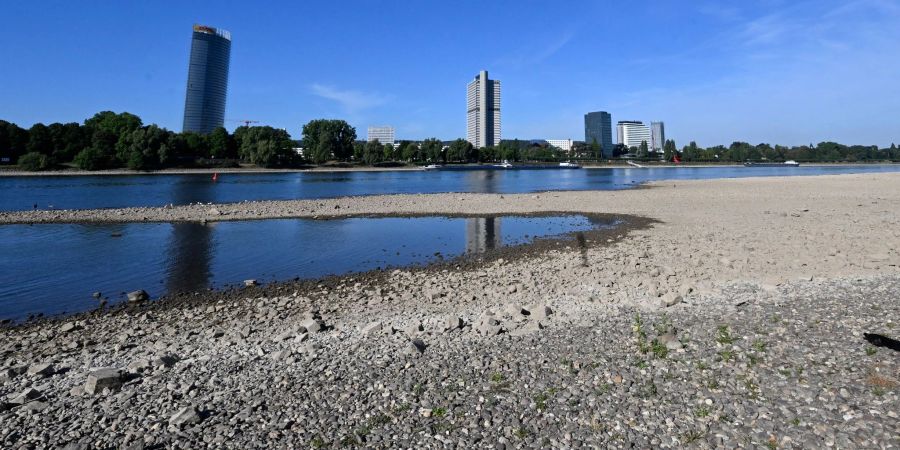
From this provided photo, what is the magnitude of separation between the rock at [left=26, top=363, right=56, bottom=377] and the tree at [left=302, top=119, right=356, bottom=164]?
163561 millimetres

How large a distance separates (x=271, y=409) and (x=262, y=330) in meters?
4.56

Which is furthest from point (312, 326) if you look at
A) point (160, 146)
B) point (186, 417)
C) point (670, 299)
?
point (160, 146)

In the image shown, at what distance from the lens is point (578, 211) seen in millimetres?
37156

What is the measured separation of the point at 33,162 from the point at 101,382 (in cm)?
13240

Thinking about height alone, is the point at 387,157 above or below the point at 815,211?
above

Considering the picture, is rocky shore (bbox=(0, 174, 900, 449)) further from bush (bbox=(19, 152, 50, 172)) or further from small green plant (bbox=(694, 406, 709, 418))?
bush (bbox=(19, 152, 50, 172))

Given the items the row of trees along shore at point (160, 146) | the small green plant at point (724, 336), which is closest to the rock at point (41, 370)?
the small green plant at point (724, 336)

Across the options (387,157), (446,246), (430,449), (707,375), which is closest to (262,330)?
(430,449)

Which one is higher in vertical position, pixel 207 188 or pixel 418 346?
pixel 207 188

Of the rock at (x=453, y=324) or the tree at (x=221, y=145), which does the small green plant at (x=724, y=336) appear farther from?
the tree at (x=221, y=145)

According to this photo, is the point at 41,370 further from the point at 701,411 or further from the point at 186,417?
the point at 701,411

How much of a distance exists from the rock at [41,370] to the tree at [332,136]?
6439 inches

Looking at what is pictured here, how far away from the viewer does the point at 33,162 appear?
110m

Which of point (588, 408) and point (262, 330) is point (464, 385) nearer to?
point (588, 408)
